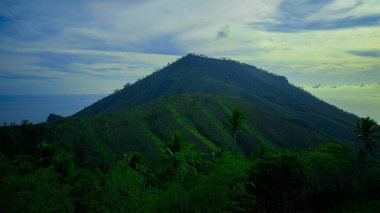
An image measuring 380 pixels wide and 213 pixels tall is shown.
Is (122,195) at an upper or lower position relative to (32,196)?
lower

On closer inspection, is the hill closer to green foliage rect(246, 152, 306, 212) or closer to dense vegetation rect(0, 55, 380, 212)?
dense vegetation rect(0, 55, 380, 212)

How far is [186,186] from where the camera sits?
2643 inches

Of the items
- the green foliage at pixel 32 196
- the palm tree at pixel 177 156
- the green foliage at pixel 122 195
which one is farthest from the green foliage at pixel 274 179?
the green foliage at pixel 32 196

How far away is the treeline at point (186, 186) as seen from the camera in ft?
145

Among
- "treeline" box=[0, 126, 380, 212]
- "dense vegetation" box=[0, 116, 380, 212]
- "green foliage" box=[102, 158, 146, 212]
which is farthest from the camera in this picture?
"green foliage" box=[102, 158, 146, 212]

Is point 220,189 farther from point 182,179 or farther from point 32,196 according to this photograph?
point 32,196

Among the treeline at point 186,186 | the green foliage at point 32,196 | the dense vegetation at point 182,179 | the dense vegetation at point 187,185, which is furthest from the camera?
the dense vegetation at point 182,179

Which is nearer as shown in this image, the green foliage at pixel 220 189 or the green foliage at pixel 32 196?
the green foliage at pixel 32 196

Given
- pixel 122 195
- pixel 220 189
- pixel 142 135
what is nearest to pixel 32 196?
pixel 122 195

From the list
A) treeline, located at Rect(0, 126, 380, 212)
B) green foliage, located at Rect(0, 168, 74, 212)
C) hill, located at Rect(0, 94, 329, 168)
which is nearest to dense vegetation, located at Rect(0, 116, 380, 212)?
green foliage, located at Rect(0, 168, 74, 212)

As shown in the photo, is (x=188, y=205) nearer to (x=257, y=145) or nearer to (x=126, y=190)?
(x=126, y=190)

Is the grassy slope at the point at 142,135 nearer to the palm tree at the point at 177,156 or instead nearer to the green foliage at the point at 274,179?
the green foliage at the point at 274,179

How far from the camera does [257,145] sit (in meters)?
182

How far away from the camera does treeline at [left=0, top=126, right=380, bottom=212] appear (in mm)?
44250
